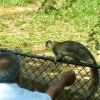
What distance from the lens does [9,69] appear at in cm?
238

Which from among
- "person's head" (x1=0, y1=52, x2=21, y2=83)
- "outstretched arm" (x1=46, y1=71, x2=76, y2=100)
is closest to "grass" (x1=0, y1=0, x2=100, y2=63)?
"outstretched arm" (x1=46, y1=71, x2=76, y2=100)

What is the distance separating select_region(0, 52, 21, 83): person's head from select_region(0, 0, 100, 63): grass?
529 centimetres

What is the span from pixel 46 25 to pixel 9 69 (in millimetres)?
7205

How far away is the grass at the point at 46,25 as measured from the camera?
8.42m

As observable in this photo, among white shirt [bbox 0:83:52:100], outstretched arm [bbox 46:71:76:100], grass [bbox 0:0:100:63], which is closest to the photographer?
white shirt [bbox 0:83:52:100]

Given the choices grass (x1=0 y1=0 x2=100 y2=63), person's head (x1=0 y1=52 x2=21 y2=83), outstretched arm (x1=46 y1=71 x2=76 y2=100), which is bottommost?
grass (x1=0 y1=0 x2=100 y2=63)

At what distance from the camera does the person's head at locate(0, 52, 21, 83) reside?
2377 millimetres

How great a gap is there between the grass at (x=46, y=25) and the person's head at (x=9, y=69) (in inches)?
208

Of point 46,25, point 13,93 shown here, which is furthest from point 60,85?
point 46,25

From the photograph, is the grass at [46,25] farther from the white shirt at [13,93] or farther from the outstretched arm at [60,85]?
the white shirt at [13,93]

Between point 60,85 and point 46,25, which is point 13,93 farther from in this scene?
point 46,25

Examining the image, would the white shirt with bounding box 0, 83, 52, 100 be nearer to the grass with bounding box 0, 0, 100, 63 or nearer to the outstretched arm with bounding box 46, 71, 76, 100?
the outstretched arm with bounding box 46, 71, 76, 100

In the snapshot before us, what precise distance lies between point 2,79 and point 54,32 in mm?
6755

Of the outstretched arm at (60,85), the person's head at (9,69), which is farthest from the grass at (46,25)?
the person's head at (9,69)
